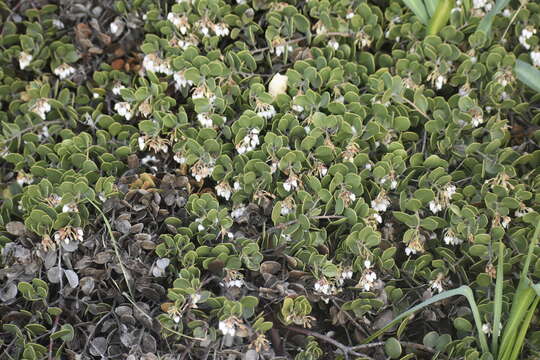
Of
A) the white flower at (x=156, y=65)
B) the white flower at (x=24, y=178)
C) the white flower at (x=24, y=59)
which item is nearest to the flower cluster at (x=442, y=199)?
the white flower at (x=156, y=65)

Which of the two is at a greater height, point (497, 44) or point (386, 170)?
point (497, 44)

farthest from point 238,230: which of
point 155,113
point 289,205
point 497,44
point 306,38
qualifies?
point 497,44

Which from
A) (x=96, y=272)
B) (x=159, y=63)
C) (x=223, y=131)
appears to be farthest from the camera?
(x=159, y=63)

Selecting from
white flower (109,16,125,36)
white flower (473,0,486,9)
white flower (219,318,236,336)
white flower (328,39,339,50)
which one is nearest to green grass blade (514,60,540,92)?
white flower (473,0,486,9)

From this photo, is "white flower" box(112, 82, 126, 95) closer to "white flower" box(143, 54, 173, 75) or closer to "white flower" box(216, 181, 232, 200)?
"white flower" box(143, 54, 173, 75)

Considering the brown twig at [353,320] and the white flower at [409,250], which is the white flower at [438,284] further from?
the brown twig at [353,320]

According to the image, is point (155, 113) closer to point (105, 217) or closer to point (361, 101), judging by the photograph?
point (105, 217)

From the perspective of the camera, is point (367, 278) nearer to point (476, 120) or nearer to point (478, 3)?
point (476, 120)

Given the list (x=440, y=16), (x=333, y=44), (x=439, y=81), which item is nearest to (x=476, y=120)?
(x=439, y=81)
